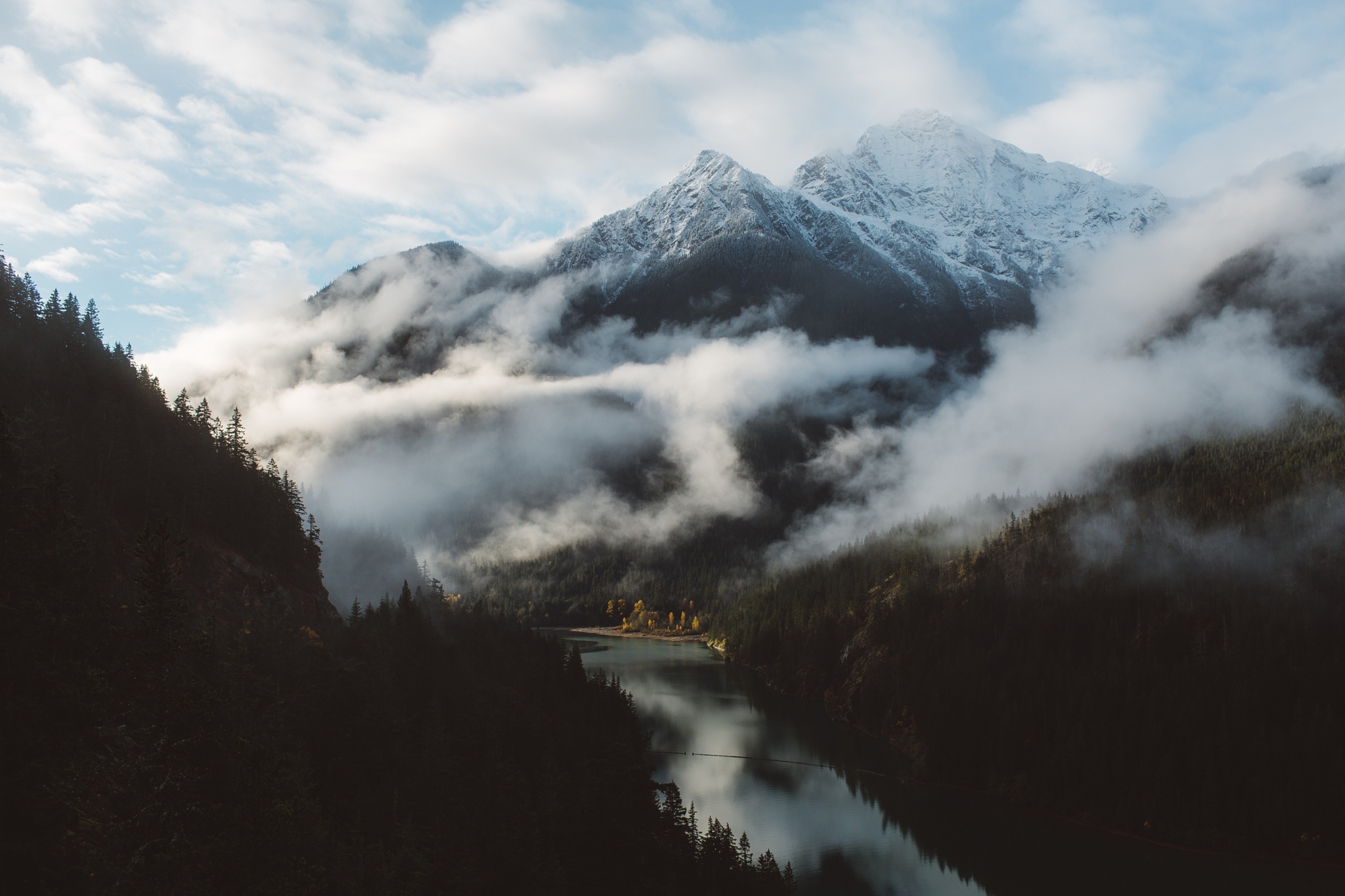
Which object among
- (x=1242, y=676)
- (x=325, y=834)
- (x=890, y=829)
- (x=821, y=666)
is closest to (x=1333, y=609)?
(x=1242, y=676)

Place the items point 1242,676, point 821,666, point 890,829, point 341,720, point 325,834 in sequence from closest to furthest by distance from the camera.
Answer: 1. point 325,834
2. point 341,720
3. point 890,829
4. point 1242,676
5. point 821,666

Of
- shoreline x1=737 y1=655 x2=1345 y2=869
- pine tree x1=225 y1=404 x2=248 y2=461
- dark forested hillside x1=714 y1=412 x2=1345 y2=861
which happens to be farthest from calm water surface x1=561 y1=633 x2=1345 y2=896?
Answer: pine tree x1=225 y1=404 x2=248 y2=461

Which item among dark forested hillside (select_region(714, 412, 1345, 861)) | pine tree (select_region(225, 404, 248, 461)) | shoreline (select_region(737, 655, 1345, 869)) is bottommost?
shoreline (select_region(737, 655, 1345, 869))

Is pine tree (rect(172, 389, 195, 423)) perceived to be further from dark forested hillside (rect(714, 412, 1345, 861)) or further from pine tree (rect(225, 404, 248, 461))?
dark forested hillside (rect(714, 412, 1345, 861))

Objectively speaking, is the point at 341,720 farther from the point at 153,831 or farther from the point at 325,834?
the point at 153,831

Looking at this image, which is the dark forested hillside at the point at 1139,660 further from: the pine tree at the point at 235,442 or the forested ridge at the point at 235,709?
the pine tree at the point at 235,442

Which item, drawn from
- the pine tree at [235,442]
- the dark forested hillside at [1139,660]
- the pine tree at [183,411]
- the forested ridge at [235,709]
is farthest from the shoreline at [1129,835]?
the pine tree at [183,411]

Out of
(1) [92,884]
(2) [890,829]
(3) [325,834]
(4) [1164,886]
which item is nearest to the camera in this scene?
(1) [92,884]

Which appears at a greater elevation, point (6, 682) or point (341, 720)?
point (6, 682)
